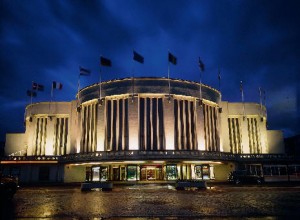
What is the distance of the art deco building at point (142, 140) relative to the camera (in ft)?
162

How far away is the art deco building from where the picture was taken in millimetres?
49344

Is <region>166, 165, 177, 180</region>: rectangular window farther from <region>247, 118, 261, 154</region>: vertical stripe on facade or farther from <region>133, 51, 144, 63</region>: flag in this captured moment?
<region>247, 118, 261, 154</region>: vertical stripe on facade

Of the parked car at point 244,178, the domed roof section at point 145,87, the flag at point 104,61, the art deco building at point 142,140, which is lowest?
the parked car at point 244,178

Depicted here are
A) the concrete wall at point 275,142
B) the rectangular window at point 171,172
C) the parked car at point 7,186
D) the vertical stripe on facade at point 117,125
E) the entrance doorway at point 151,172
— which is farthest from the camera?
the concrete wall at point 275,142

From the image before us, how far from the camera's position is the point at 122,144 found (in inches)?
2039

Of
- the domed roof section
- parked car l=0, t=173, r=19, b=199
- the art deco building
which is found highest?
the domed roof section

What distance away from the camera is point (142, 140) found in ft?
170

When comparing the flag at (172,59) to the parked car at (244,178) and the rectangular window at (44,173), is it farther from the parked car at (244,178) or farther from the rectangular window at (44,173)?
the rectangular window at (44,173)

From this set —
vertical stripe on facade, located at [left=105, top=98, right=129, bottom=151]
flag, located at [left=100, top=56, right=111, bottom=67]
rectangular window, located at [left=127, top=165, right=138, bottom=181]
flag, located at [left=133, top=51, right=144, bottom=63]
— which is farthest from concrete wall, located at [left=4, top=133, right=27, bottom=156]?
flag, located at [left=133, top=51, right=144, bottom=63]

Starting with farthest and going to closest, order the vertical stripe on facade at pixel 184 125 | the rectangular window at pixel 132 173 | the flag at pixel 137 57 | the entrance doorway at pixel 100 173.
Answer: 1. the vertical stripe on facade at pixel 184 125
2. the entrance doorway at pixel 100 173
3. the rectangular window at pixel 132 173
4. the flag at pixel 137 57

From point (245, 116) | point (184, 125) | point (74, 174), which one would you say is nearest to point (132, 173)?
point (74, 174)

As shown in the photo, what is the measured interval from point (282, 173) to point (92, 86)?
125 feet

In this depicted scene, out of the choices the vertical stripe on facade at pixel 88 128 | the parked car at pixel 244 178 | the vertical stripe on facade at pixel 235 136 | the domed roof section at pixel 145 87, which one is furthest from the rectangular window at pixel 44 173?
the vertical stripe on facade at pixel 235 136

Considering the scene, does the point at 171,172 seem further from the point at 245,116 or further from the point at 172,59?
the point at 245,116
